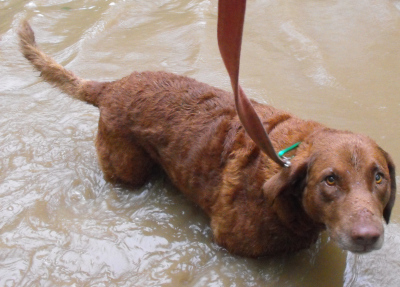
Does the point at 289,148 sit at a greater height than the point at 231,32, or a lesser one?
lesser

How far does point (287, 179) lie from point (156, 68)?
12.3ft

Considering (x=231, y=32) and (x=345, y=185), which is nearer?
(x=231, y=32)

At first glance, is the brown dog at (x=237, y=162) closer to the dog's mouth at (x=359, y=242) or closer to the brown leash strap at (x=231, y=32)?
the dog's mouth at (x=359, y=242)

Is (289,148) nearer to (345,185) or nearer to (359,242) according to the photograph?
(345,185)

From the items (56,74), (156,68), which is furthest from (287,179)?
(156,68)

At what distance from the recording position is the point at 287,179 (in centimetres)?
247

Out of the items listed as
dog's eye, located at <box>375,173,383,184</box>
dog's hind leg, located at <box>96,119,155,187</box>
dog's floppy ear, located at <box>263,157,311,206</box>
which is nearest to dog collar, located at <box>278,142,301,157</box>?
dog's floppy ear, located at <box>263,157,311,206</box>

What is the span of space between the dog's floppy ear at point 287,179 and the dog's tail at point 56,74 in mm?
1997

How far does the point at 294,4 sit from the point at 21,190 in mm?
5438

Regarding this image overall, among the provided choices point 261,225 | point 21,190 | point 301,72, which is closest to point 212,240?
point 261,225

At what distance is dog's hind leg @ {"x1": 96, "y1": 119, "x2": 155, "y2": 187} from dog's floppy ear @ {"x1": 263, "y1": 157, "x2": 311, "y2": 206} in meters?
1.49

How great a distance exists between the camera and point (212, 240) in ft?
11.3

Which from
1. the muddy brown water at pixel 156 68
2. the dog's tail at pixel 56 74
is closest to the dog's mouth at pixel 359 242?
the muddy brown water at pixel 156 68

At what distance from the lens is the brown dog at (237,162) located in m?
2.31
